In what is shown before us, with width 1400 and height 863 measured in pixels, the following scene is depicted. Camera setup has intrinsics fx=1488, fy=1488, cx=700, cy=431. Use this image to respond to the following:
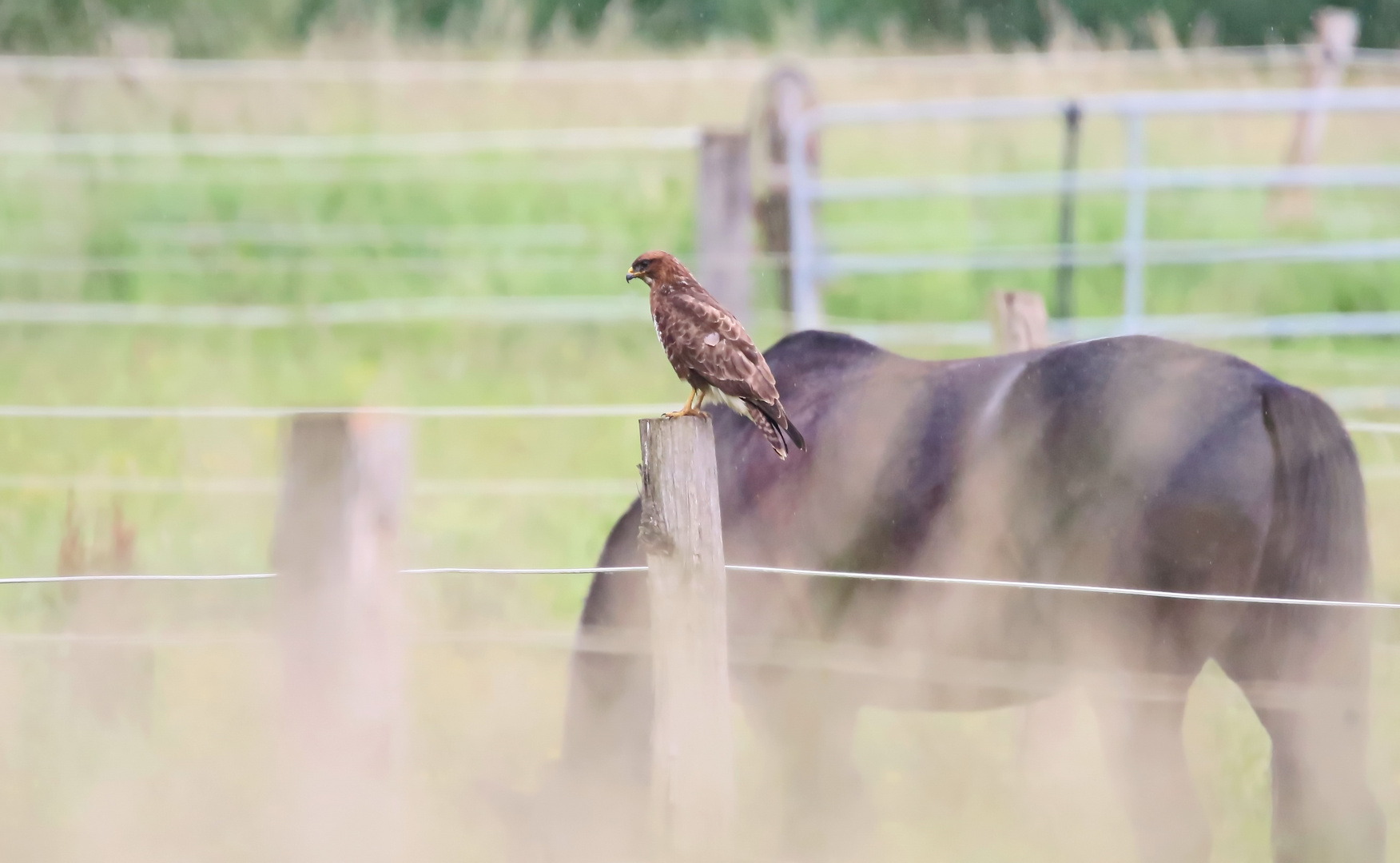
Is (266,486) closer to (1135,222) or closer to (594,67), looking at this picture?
(1135,222)

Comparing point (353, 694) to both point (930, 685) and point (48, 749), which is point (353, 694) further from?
point (930, 685)

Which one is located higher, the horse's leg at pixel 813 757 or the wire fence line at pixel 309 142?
the wire fence line at pixel 309 142

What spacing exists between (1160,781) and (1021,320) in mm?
1392

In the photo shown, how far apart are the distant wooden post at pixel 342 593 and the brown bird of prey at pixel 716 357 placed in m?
0.47

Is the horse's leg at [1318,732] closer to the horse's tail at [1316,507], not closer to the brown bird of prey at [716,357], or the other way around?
the horse's tail at [1316,507]

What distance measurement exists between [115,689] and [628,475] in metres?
2.49

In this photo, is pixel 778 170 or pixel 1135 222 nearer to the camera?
pixel 1135 222

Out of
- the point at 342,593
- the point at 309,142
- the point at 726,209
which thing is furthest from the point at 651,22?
the point at 342,593

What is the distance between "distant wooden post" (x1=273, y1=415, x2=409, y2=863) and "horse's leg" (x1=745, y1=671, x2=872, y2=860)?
0.87 m

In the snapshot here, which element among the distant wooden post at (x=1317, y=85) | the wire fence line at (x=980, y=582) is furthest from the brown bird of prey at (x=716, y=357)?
the distant wooden post at (x=1317, y=85)

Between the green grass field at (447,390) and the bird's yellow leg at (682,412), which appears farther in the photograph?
the green grass field at (447,390)

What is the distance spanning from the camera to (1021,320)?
3707 millimetres

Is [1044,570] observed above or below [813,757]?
above

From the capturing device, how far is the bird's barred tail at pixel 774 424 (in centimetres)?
245
